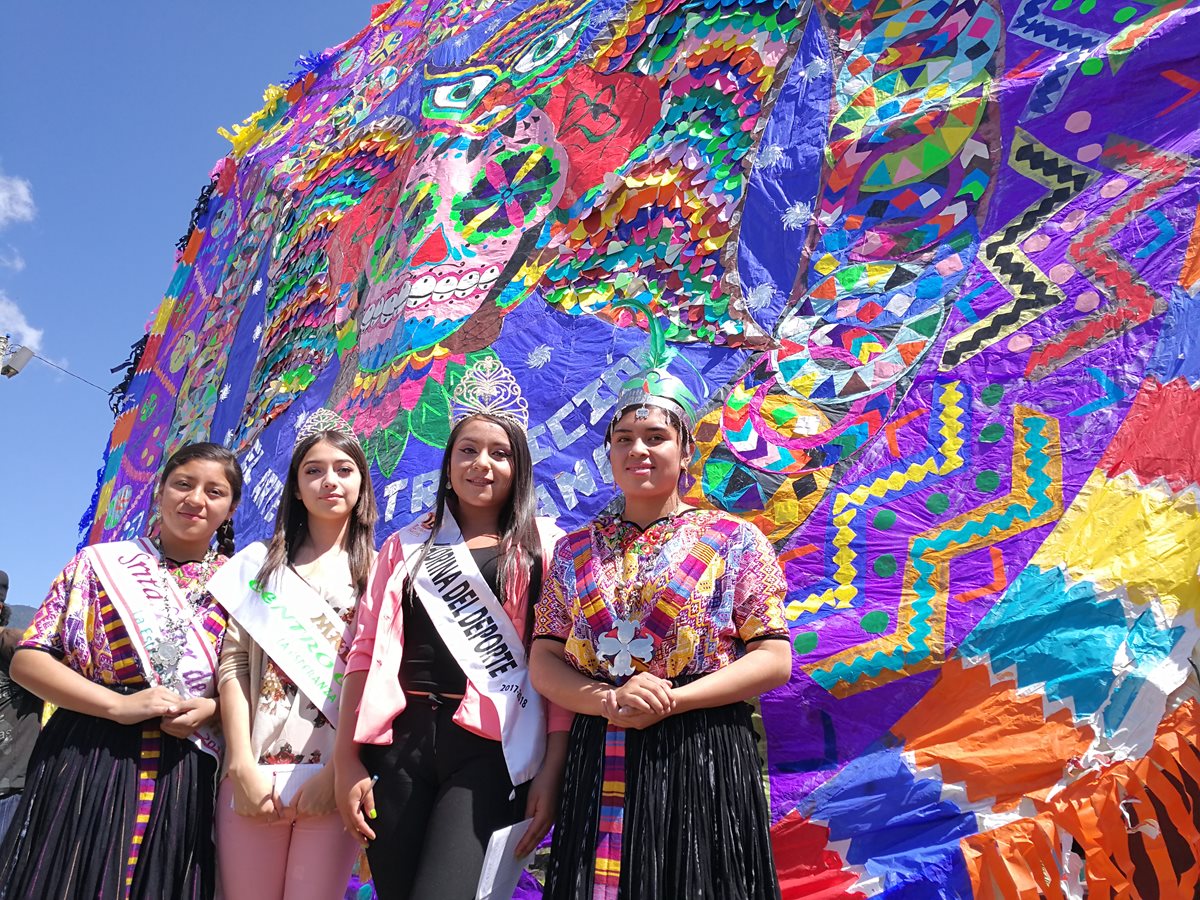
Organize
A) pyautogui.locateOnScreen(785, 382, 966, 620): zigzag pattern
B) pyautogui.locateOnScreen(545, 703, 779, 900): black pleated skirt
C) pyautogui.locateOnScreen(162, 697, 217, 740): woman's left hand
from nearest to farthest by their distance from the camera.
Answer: pyautogui.locateOnScreen(545, 703, 779, 900): black pleated skirt, pyautogui.locateOnScreen(162, 697, 217, 740): woman's left hand, pyautogui.locateOnScreen(785, 382, 966, 620): zigzag pattern

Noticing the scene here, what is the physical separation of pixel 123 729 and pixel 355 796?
576mm

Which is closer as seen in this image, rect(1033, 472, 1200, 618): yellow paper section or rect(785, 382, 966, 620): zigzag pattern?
rect(1033, 472, 1200, 618): yellow paper section

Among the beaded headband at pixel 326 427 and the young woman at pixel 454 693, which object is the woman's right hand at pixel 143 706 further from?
the beaded headband at pixel 326 427

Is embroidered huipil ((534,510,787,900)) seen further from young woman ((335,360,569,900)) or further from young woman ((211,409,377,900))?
young woman ((211,409,377,900))

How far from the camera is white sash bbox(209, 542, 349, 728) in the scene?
2.12m

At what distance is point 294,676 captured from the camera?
2115 millimetres

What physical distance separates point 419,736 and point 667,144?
105 inches

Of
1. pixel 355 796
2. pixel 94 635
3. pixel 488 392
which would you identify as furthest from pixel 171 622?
pixel 488 392

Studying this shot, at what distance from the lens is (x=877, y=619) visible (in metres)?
2.44

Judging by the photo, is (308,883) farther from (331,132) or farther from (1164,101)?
(331,132)

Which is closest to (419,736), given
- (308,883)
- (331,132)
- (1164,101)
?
(308,883)

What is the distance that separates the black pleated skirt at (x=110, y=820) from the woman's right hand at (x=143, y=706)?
0.05 m

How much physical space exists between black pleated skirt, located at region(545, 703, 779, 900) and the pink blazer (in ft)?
0.76

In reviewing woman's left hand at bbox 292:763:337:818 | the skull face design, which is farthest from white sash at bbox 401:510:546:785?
the skull face design
